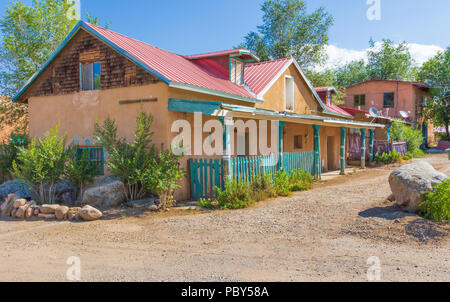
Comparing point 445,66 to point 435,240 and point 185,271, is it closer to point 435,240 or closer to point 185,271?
point 435,240

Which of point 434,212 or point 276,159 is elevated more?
point 276,159

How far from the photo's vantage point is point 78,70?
1160cm

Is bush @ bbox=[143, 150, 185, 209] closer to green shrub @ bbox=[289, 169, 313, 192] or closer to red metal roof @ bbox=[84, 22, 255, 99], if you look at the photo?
red metal roof @ bbox=[84, 22, 255, 99]

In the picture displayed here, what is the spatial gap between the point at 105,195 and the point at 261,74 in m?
9.41

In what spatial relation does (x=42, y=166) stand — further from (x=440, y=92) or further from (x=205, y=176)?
(x=440, y=92)

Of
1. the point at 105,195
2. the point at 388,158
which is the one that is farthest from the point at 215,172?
the point at 388,158

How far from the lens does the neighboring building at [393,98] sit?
31.1 meters

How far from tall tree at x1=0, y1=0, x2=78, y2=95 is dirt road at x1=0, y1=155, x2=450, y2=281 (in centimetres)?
1455

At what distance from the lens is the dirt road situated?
A: 452 cm

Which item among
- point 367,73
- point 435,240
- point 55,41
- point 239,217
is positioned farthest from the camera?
point 367,73

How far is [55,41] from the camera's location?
66.2 ft
